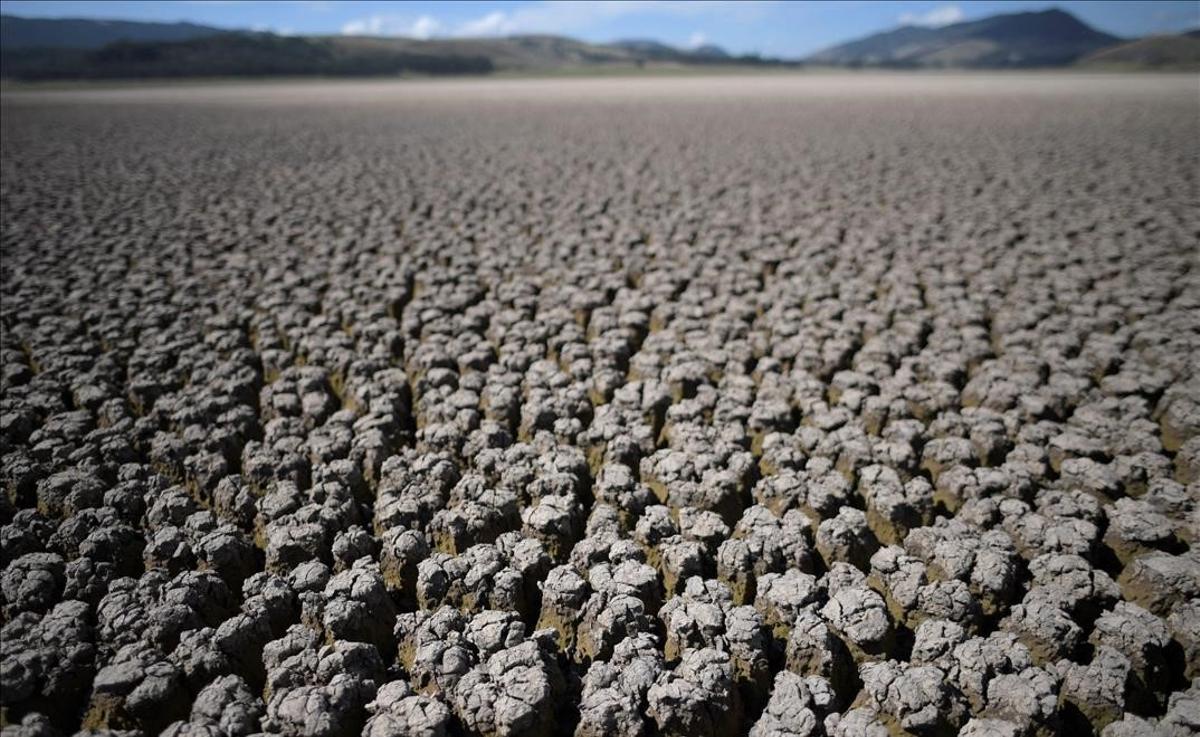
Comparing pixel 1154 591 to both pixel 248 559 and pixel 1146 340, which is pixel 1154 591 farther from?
pixel 248 559

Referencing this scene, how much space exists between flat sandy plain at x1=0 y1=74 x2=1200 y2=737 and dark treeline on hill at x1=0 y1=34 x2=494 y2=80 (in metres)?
43.0

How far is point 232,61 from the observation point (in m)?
60.0

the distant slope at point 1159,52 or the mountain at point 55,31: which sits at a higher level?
the distant slope at point 1159,52

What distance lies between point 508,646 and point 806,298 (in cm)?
411

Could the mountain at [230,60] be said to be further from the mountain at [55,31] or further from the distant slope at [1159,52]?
the distant slope at [1159,52]

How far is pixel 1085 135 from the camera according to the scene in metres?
14.5

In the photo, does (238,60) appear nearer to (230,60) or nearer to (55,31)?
(230,60)

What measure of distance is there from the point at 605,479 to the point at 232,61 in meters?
73.6

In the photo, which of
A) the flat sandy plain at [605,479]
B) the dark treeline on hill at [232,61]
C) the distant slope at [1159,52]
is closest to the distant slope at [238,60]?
the dark treeline on hill at [232,61]

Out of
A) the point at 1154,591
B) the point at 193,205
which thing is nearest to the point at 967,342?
the point at 1154,591

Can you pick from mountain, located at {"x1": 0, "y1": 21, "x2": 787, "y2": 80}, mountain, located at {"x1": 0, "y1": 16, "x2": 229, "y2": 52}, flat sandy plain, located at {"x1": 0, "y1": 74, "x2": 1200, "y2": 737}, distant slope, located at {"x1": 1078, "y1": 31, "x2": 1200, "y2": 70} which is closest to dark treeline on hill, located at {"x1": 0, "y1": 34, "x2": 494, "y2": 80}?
mountain, located at {"x1": 0, "y1": 21, "x2": 787, "y2": 80}

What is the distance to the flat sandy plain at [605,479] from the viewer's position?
208 centimetres

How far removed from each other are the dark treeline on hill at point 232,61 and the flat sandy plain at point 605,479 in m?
43.0

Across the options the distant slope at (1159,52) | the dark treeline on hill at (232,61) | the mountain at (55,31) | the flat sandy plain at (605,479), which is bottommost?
the flat sandy plain at (605,479)
